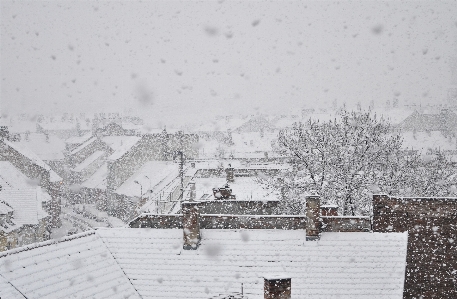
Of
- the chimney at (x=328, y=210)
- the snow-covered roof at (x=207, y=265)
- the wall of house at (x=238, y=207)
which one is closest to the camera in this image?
the snow-covered roof at (x=207, y=265)

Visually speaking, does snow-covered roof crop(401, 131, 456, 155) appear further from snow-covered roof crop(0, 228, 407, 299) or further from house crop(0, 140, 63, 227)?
snow-covered roof crop(0, 228, 407, 299)

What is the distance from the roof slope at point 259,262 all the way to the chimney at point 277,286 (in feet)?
5.61

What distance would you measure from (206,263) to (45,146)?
55.0 metres

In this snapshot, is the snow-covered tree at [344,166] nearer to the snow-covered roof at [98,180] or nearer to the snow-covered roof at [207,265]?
the snow-covered roof at [207,265]

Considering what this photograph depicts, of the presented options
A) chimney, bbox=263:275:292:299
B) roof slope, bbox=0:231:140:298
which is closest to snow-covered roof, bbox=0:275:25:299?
roof slope, bbox=0:231:140:298

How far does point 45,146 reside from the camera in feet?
200

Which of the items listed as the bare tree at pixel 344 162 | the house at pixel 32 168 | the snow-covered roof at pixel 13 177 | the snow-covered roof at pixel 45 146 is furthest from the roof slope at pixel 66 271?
the snow-covered roof at pixel 45 146

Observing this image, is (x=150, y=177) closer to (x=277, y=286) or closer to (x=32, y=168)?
(x=32, y=168)

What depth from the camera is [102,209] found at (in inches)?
1747

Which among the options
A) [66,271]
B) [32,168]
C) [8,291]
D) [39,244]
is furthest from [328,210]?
[32,168]

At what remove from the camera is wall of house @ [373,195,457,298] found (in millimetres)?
13477

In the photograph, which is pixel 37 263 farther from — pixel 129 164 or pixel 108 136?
pixel 108 136

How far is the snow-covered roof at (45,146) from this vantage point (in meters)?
58.8

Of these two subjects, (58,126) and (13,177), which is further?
(58,126)
